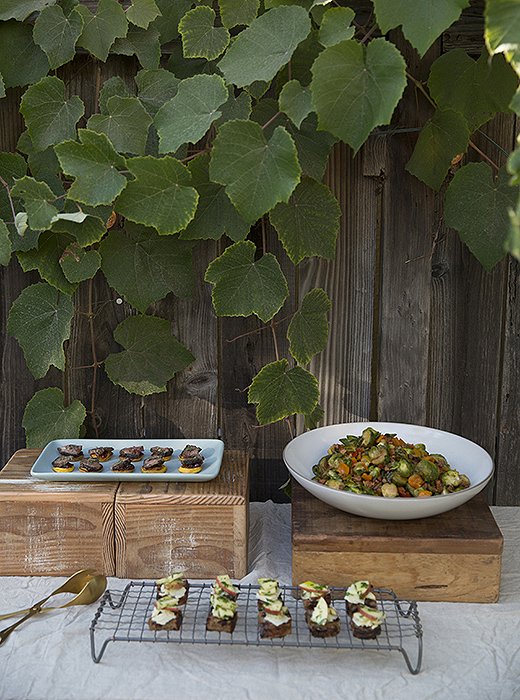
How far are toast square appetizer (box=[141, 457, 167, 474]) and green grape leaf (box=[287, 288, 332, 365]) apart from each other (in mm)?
268

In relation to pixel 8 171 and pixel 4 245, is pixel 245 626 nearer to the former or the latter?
pixel 4 245

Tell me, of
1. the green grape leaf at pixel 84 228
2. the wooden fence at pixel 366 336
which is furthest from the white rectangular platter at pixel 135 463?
the green grape leaf at pixel 84 228

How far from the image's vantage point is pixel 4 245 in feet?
4.60

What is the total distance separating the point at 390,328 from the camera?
159 cm

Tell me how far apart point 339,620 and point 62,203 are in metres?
0.75

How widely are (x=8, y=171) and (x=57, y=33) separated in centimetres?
23

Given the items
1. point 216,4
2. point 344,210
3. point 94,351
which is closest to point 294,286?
point 344,210

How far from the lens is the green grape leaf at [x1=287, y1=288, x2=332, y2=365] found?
146cm

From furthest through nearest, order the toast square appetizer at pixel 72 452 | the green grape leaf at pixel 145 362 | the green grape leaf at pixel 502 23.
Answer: the green grape leaf at pixel 145 362, the toast square appetizer at pixel 72 452, the green grape leaf at pixel 502 23

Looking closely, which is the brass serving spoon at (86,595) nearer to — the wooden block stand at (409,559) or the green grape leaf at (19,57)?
the wooden block stand at (409,559)

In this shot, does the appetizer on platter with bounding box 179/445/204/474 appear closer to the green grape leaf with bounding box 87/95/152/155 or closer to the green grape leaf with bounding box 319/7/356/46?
the green grape leaf with bounding box 87/95/152/155

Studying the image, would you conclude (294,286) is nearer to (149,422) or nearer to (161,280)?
(161,280)

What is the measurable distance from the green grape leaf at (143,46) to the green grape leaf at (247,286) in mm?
328

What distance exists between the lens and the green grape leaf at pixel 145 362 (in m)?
1.57
